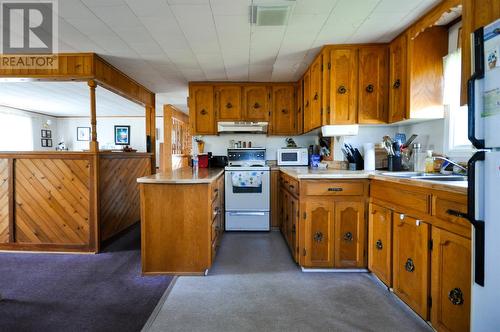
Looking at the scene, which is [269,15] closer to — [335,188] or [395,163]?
[335,188]

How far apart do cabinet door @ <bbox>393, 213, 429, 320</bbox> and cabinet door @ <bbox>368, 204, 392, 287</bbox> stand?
0.19 feet

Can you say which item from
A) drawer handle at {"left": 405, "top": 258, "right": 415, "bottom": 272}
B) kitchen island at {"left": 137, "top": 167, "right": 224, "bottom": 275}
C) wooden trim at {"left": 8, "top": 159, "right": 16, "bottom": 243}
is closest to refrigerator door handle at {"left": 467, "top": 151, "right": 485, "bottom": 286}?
drawer handle at {"left": 405, "top": 258, "right": 415, "bottom": 272}

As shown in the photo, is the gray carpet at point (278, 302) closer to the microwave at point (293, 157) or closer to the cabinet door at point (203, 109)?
the microwave at point (293, 157)

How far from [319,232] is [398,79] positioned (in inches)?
62.6

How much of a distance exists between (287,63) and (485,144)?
95.5 inches

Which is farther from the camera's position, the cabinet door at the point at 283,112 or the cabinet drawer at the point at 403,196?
the cabinet door at the point at 283,112

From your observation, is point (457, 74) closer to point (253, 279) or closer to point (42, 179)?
point (253, 279)

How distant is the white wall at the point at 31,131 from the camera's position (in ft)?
20.3

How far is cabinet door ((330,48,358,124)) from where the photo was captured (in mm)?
2574

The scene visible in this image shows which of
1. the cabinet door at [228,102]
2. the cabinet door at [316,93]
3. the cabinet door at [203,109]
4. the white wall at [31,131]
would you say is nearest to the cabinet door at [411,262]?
the cabinet door at [316,93]

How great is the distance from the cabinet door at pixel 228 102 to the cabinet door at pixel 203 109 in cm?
12

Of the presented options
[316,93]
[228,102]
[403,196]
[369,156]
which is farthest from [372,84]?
[228,102]

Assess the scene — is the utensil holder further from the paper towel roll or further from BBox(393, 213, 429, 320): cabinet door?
BBox(393, 213, 429, 320): cabinet door

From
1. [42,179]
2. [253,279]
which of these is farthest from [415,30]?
[42,179]
